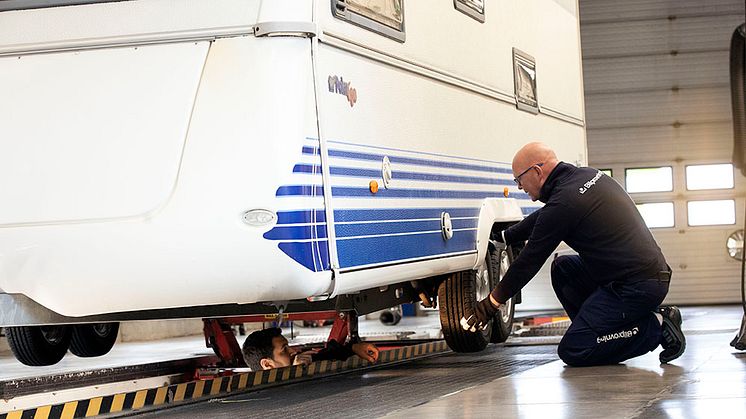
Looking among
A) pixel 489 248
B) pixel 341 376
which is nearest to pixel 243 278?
pixel 341 376

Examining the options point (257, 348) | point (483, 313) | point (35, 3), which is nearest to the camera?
point (35, 3)

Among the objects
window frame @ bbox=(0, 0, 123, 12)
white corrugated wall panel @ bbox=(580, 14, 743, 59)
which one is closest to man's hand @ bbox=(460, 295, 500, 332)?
window frame @ bbox=(0, 0, 123, 12)

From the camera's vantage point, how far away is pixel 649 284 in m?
6.96

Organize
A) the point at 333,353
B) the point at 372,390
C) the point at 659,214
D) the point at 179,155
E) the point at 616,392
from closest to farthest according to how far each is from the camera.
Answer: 1. the point at 179,155
2. the point at 616,392
3. the point at 372,390
4. the point at 333,353
5. the point at 659,214

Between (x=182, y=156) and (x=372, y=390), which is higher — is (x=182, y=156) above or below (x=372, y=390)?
above

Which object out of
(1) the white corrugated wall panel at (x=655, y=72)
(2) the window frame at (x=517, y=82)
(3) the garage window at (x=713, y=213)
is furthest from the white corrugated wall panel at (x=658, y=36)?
(2) the window frame at (x=517, y=82)

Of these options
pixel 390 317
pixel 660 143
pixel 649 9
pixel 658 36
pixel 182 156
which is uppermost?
pixel 649 9

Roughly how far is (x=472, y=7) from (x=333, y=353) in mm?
2610

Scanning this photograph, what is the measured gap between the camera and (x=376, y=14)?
6559mm

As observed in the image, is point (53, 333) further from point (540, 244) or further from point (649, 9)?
point (649, 9)

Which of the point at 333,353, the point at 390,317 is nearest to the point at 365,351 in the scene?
the point at 333,353

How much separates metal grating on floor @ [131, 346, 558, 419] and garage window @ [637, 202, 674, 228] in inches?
493

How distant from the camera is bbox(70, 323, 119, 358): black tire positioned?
857 centimetres

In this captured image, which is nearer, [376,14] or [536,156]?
[376,14]
